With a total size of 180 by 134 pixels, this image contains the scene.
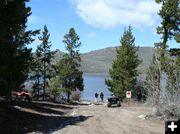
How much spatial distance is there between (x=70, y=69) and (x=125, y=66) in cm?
1133

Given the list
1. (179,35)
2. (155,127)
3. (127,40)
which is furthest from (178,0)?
(127,40)

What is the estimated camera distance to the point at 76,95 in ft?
300

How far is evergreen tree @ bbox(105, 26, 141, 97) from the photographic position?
73.6 meters

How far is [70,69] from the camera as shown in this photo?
79.6m

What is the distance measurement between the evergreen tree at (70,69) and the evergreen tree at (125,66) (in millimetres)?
8094

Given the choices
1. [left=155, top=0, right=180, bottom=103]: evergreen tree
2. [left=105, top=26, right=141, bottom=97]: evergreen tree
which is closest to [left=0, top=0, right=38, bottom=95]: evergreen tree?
[left=155, top=0, right=180, bottom=103]: evergreen tree

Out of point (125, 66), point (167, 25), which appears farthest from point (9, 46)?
point (125, 66)

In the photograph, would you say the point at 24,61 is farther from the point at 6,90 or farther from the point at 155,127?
the point at 155,127

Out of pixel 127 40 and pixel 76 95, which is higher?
pixel 127 40

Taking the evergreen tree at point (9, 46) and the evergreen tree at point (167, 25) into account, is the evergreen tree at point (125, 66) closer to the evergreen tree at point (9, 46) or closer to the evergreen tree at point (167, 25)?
the evergreen tree at point (167, 25)

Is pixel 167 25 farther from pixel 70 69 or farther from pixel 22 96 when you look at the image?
pixel 70 69

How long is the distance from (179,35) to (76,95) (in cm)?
4992

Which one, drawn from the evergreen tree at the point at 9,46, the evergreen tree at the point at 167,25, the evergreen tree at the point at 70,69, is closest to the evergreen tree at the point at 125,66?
the evergreen tree at the point at 70,69

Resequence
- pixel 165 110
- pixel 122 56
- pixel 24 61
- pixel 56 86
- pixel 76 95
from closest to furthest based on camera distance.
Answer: pixel 24 61, pixel 165 110, pixel 122 56, pixel 56 86, pixel 76 95
